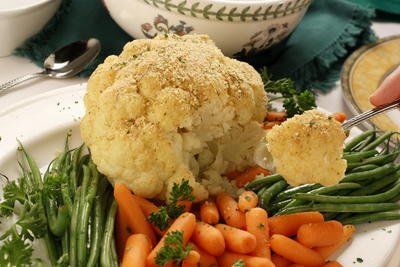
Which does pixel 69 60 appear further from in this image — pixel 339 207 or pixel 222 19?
pixel 339 207

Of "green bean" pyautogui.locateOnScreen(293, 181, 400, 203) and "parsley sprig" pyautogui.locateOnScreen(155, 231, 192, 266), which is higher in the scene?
"parsley sprig" pyautogui.locateOnScreen(155, 231, 192, 266)

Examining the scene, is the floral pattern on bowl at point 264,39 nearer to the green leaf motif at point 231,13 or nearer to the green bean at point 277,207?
the green leaf motif at point 231,13

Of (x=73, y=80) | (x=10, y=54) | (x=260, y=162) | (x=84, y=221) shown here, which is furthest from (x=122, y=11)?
(x=84, y=221)

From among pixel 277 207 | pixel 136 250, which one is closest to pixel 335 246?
pixel 277 207

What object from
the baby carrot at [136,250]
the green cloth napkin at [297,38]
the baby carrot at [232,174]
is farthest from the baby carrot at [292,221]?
the green cloth napkin at [297,38]

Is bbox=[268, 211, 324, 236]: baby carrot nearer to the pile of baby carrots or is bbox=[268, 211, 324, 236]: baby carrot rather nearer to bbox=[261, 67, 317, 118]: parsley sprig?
the pile of baby carrots

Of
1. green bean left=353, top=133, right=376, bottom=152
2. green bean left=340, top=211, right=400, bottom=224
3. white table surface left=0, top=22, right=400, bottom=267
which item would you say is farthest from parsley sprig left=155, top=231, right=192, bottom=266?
white table surface left=0, top=22, right=400, bottom=267

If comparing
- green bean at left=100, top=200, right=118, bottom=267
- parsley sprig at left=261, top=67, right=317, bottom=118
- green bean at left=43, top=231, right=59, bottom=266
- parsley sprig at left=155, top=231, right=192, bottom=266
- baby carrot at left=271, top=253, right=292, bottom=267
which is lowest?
baby carrot at left=271, top=253, right=292, bottom=267
